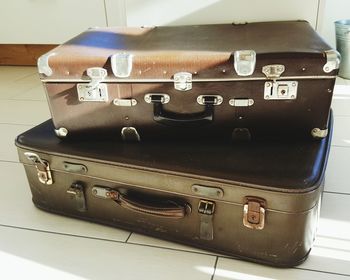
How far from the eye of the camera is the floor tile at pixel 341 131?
1214mm

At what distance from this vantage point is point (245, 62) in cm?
73

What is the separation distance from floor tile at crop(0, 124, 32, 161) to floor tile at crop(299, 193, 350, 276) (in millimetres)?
963

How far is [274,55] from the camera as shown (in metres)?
0.74

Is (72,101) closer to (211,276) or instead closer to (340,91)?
(211,276)

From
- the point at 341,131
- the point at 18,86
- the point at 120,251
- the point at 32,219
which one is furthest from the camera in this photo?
the point at 18,86

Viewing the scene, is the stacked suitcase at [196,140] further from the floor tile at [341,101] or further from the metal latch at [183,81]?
the floor tile at [341,101]

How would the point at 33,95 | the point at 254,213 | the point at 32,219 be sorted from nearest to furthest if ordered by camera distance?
the point at 254,213, the point at 32,219, the point at 33,95

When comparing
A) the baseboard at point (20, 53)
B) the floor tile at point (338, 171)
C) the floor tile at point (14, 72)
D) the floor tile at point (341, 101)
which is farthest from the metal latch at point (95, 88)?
the baseboard at point (20, 53)

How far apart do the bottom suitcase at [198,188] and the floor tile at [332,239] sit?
0.04m

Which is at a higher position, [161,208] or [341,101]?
[161,208]

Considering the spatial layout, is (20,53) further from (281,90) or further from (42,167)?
(281,90)

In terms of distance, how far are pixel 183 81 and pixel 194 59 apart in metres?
0.05

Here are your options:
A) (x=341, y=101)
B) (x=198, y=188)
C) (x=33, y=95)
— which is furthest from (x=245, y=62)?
(x=33, y=95)

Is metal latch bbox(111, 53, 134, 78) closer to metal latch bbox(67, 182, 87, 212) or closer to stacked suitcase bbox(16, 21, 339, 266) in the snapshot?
stacked suitcase bbox(16, 21, 339, 266)
